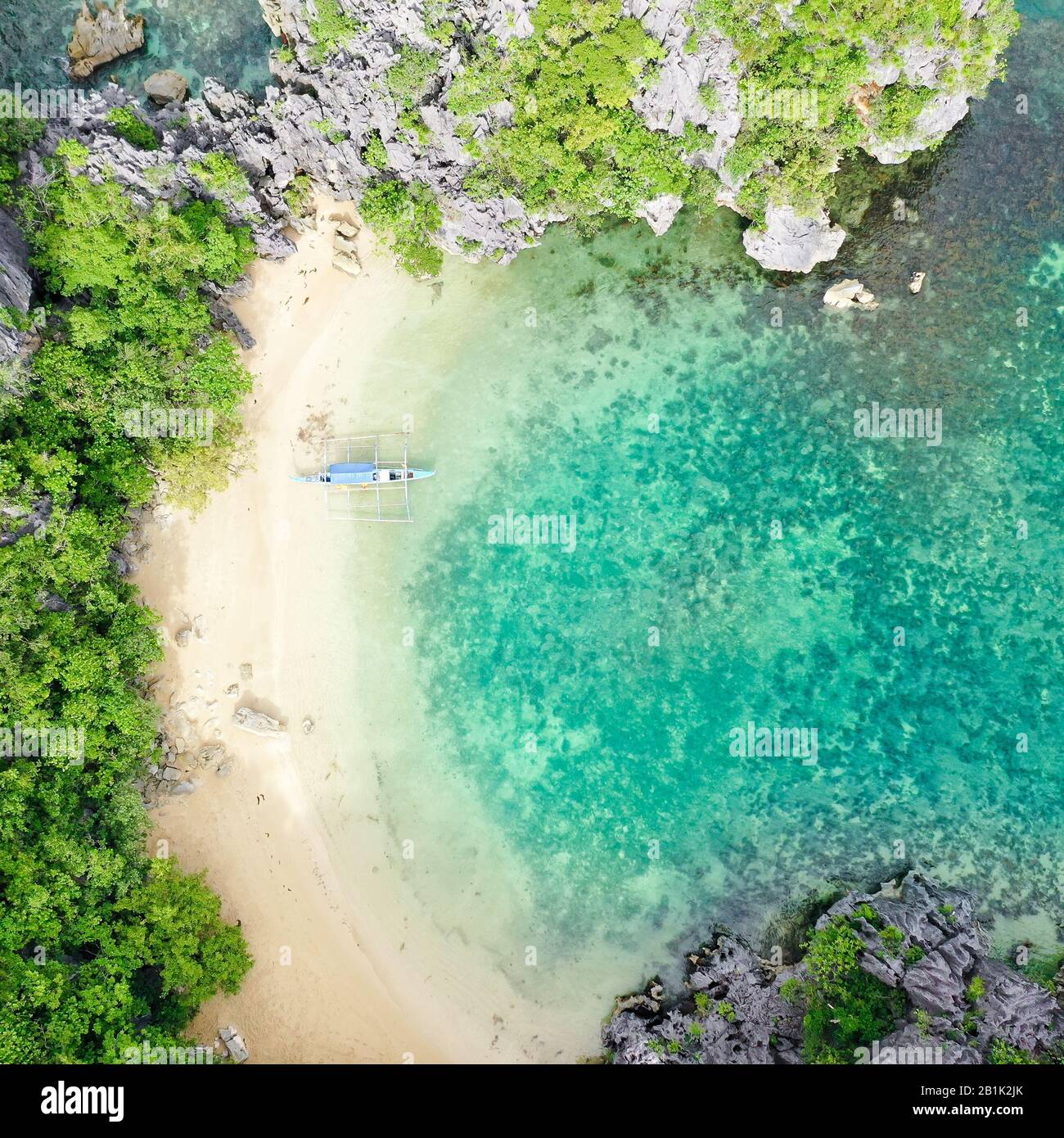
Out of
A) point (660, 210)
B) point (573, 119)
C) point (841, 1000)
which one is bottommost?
point (841, 1000)

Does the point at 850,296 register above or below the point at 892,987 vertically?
above

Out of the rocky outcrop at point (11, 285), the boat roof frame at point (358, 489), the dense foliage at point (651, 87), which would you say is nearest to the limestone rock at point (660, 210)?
the dense foliage at point (651, 87)

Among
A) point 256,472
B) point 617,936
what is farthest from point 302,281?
point 617,936

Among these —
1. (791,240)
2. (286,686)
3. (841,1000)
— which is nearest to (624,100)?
(791,240)

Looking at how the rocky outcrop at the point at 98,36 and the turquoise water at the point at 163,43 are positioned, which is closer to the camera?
the rocky outcrop at the point at 98,36

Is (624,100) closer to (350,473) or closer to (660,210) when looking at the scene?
(660,210)

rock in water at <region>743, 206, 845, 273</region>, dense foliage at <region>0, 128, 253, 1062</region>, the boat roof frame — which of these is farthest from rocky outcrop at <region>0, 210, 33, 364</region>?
rock in water at <region>743, 206, 845, 273</region>

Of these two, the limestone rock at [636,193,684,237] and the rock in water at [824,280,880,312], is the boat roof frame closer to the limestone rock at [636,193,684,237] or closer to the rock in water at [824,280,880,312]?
the limestone rock at [636,193,684,237]

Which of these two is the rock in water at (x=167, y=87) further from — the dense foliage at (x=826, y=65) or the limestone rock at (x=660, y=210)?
the dense foliage at (x=826, y=65)
